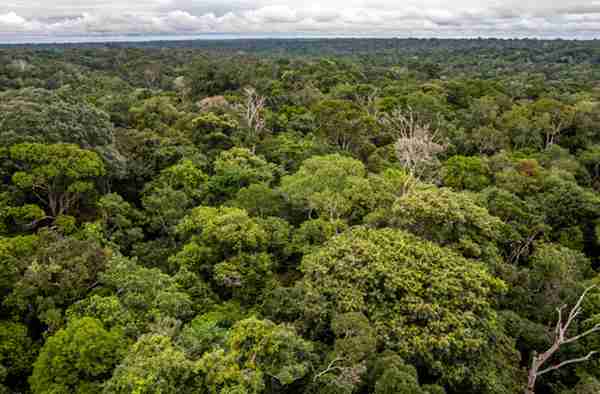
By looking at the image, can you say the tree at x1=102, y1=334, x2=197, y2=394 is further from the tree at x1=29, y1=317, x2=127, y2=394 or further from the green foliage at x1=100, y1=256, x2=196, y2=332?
the green foliage at x1=100, y1=256, x2=196, y2=332

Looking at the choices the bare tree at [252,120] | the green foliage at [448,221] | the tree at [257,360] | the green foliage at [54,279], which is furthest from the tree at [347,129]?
the tree at [257,360]

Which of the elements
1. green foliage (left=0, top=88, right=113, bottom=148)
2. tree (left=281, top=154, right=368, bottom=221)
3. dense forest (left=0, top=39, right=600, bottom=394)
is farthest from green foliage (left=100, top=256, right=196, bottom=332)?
green foliage (left=0, top=88, right=113, bottom=148)

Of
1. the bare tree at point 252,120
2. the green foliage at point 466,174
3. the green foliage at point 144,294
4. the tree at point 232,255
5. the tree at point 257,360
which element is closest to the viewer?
the tree at point 257,360

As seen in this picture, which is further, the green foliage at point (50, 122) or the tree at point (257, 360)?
the green foliage at point (50, 122)

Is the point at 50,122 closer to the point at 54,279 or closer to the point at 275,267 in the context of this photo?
the point at 54,279

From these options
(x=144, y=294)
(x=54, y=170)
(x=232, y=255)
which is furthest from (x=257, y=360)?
(x=54, y=170)

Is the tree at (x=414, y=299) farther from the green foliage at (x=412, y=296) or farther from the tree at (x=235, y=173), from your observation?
the tree at (x=235, y=173)

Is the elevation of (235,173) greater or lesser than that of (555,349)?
greater
